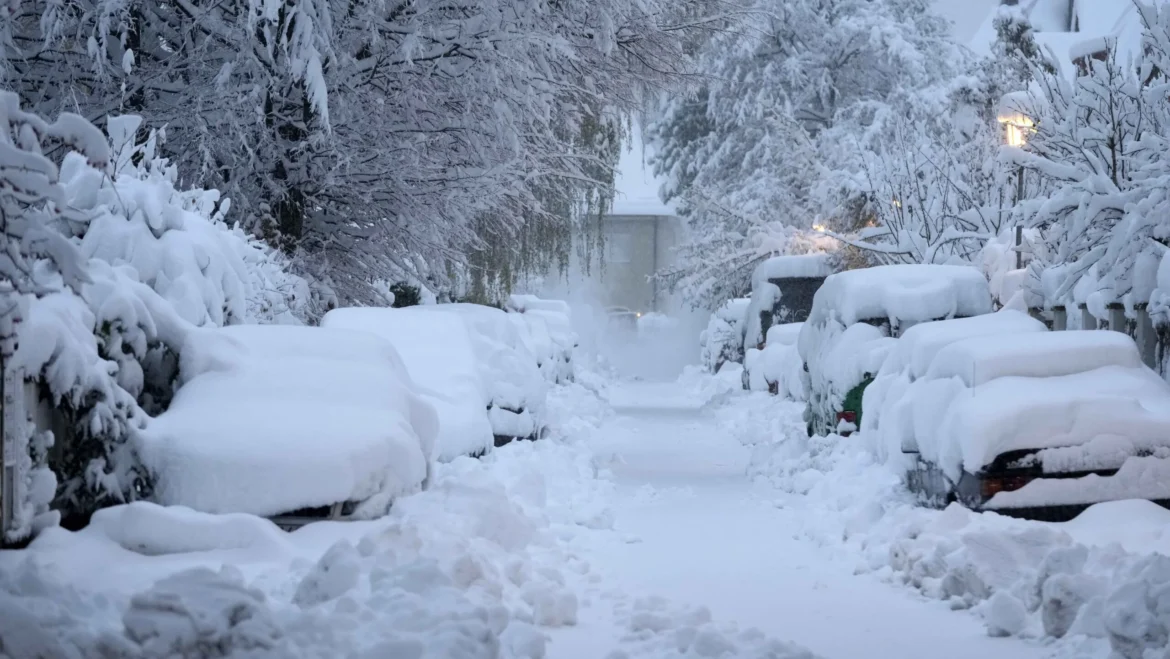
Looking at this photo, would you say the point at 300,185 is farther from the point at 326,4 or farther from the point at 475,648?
the point at 475,648

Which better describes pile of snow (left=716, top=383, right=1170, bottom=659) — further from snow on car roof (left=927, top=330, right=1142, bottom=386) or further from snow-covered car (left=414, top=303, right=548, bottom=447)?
snow-covered car (left=414, top=303, right=548, bottom=447)

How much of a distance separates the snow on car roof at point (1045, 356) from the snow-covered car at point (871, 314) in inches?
146

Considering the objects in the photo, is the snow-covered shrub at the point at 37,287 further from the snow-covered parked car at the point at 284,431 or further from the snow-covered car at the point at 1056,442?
the snow-covered car at the point at 1056,442

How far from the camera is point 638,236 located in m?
83.2

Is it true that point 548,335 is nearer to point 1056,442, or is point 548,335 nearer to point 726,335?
point 1056,442

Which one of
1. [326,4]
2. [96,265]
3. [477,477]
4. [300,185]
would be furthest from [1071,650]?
[300,185]

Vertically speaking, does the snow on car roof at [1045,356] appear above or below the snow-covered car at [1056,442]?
above

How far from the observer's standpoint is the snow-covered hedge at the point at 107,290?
495 cm

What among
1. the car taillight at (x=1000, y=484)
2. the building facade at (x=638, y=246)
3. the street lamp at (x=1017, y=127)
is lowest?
the building facade at (x=638, y=246)

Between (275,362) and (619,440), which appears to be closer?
(275,362)

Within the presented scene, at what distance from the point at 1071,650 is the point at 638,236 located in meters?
77.7

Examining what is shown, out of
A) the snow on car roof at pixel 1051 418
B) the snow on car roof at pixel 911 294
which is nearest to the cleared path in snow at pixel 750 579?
the snow on car roof at pixel 1051 418

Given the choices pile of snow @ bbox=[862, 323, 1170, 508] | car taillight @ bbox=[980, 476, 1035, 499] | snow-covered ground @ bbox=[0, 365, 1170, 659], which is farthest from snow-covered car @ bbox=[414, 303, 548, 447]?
car taillight @ bbox=[980, 476, 1035, 499]

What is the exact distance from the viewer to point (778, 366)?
23.8m
